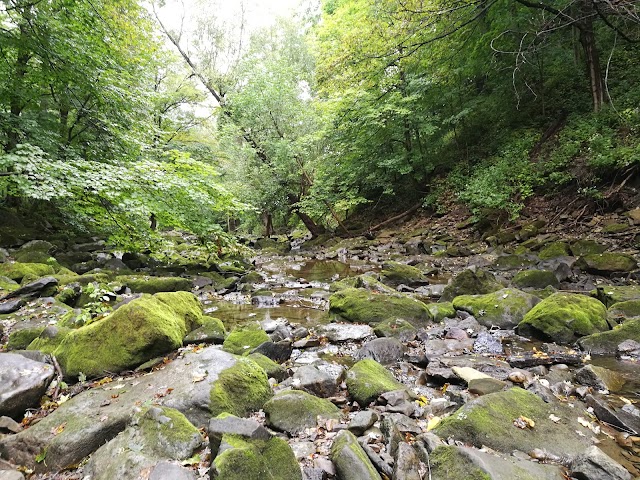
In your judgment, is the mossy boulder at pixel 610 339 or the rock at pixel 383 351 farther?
the rock at pixel 383 351

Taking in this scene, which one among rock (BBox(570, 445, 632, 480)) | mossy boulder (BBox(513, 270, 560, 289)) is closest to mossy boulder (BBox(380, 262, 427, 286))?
mossy boulder (BBox(513, 270, 560, 289))

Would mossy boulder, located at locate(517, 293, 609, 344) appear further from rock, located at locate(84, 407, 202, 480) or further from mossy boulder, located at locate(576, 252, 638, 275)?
rock, located at locate(84, 407, 202, 480)

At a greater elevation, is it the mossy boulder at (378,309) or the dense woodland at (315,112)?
the dense woodland at (315,112)

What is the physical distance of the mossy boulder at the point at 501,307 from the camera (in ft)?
19.7

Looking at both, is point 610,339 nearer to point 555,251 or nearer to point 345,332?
point 345,332

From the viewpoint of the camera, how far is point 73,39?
910cm

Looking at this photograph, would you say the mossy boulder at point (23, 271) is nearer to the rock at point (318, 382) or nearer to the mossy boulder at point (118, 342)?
the mossy boulder at point (118, 342)

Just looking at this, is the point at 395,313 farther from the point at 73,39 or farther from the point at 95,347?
the point at 73,39

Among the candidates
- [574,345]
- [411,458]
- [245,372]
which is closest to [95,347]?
[245,372]

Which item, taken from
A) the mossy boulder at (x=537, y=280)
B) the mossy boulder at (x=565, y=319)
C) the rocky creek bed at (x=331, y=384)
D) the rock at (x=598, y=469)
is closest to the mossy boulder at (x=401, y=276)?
the rocky creek bed at (x=331, y=384)

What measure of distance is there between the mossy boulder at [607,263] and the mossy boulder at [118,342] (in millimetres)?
8980

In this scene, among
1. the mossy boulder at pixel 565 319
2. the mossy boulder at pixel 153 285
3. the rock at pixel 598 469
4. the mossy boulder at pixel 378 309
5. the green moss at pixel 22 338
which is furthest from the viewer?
the mossy boulder at pixel 153 285

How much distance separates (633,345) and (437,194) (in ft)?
44.9

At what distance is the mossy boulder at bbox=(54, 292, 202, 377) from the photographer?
12.8 ft
